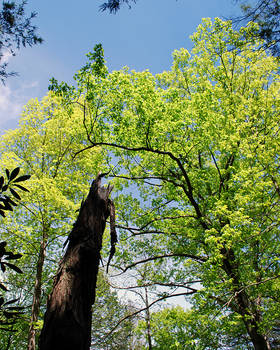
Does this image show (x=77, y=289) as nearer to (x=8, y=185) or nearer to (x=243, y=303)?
(x=8, y=185)

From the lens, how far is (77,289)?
248 cm

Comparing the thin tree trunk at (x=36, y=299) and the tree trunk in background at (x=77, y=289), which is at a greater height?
the thin tree trunk at (x=36, y=299)

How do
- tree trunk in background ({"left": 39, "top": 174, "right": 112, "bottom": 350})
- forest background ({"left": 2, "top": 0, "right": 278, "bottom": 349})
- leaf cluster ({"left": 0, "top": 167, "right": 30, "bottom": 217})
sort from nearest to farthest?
tree trunk in background ({"left": 39, "top": 174, "right": 112, "bottom": 350}) → leaf cluster ({"left": 0, "top": 167, "right": 30, "bottom": 217}) → forest background ({"left": 2, "top": 0, "right": 278, "bottom": 349})

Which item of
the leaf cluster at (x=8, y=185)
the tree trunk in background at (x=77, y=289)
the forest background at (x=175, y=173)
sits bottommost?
the tree trunk in background at (x=77, y=289)

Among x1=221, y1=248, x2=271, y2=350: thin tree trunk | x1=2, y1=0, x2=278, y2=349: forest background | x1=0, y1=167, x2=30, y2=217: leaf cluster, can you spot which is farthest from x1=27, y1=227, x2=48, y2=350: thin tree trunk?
x1=0, y1=167, x2=30, y2=217: leaf cluster

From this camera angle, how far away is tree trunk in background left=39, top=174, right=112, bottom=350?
7.14 feet

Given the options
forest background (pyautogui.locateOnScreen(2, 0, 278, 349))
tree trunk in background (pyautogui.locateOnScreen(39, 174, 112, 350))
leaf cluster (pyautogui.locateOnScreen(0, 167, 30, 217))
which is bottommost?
tree trunk in background (pyautogui.locateOnScreen(39, 174, 112, 350))

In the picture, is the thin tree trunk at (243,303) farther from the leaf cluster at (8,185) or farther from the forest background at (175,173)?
the leaf cluster at (8,185)

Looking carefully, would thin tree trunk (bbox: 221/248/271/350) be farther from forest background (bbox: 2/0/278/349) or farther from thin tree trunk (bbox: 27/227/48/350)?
thin tree trunk (bbox: 27/227/48/350)

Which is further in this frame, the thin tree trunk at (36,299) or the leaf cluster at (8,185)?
the thin tree trunk at (36,299)

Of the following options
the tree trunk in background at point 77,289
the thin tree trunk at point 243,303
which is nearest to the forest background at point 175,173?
the thin tree trunk at point 243,303

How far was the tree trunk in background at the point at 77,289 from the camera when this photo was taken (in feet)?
7.14

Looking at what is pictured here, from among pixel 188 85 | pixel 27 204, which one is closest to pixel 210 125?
pixel 188 85

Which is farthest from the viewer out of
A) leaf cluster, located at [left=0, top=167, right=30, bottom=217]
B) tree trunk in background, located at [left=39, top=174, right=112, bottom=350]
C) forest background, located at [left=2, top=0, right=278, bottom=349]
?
forest background, located at [left=2, top=0, right=278, bottom=349]
